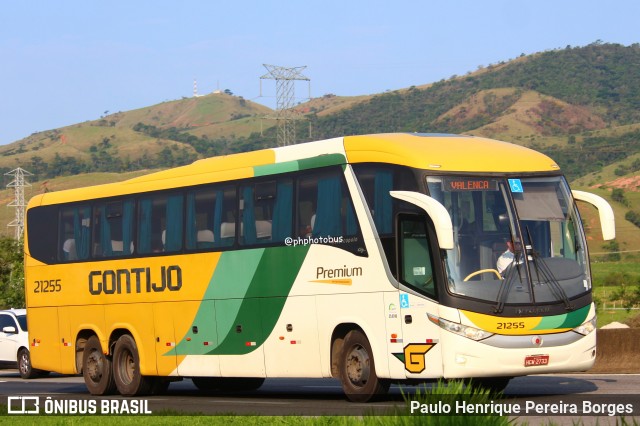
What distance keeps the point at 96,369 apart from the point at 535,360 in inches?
407

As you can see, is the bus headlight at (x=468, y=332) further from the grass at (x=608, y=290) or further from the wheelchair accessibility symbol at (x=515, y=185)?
the grass at (x=608, y=290)

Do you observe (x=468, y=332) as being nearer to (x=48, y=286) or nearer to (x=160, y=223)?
(x=160, y=223)

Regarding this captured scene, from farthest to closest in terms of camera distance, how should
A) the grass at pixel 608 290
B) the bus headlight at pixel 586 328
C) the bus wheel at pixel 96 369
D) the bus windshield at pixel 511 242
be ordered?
the grass at pixel 608 290 → the bus wheel at pixel 96 369 → the bus headlight at pixel 586 328 → the bus windshield at pixel 511 242

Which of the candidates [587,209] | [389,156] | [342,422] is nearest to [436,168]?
[389,156]

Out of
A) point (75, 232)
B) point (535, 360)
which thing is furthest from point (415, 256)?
point (75, 232)

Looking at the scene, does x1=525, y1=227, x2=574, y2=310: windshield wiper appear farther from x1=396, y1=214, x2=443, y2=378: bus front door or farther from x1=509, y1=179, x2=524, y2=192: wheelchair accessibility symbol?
A: x1=396, y1=214, x2=443, y2=378: bus front door

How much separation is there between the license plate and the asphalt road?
50 cm

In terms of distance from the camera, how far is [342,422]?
1143 centimetres

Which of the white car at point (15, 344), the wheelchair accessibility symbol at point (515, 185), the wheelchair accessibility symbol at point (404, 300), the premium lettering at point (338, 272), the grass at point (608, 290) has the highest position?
the wheelchair accessibility symbol at point (515, 185)

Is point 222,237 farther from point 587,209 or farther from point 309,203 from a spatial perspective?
point 587,209

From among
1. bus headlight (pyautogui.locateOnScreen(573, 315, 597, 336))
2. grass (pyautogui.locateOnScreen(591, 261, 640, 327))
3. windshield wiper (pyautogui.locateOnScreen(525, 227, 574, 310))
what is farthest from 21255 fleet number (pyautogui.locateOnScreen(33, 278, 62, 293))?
grass (pyautogui.locateOnScreen(591, 261, 640, 327))

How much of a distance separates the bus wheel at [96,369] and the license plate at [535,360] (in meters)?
9.86

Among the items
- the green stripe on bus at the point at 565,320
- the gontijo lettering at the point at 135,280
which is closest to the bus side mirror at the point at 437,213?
the green stripe on bus at the point at 565,320

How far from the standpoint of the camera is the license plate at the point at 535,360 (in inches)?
639
